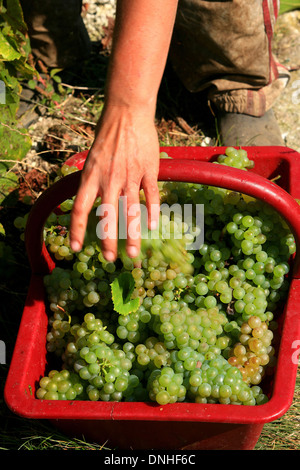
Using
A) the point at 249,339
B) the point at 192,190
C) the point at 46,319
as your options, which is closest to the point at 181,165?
the point at 192,190

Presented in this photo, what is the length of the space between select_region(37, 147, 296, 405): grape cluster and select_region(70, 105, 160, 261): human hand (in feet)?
1.01

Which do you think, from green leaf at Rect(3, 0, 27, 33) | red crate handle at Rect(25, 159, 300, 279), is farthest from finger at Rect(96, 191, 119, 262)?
green leaf at Rect(3, 0, 27, 33)

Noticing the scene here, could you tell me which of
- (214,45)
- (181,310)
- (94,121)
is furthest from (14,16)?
(181,310)

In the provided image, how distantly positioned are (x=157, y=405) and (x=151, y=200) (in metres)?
0.52

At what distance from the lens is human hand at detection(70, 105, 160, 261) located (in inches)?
43.9

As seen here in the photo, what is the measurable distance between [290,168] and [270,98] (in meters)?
0.90

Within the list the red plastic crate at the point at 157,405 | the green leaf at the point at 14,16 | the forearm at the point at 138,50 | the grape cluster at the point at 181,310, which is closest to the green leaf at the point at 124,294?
the grape cluster at the point at 181,310

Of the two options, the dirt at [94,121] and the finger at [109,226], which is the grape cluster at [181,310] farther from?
the dirt at [94,121]

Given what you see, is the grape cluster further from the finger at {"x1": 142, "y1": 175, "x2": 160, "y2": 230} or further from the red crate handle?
the finger at {"x1": 142, "y1": 175, "x2": 160, "y2": 230}

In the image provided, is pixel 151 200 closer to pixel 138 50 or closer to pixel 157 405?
pixel 138 50

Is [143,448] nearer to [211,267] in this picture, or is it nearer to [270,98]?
[211,267]

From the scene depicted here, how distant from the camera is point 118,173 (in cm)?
114

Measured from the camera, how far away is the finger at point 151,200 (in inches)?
45.3
